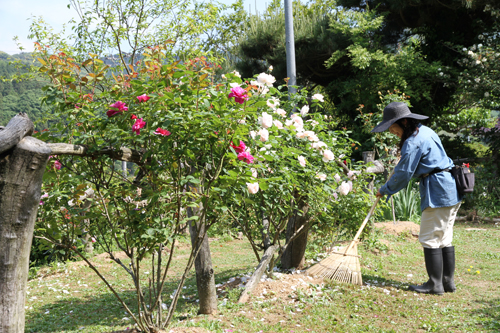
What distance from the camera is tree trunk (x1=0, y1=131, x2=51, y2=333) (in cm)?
180

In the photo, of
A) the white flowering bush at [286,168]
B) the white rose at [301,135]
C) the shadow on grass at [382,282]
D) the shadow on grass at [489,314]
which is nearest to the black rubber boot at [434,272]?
the shadow on grass at [382,282]

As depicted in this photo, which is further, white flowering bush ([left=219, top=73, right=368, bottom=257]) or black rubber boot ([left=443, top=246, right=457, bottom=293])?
black rubber boot ([left=443, top=246, right=457, bottom=293])

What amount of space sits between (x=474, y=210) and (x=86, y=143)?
8.78 m

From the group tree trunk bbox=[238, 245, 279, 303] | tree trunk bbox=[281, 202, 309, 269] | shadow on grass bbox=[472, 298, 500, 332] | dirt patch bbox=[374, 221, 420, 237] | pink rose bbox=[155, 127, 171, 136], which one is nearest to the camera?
pink rose bbox=[155, 127, 171, 136]

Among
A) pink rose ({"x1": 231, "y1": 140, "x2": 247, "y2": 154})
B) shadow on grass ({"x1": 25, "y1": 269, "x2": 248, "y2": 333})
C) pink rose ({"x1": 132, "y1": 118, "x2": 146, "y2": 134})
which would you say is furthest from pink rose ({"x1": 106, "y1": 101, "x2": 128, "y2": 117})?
shadow on grass ({"x1": 25, "y1": 269, "x2": 248, "y2": 333})

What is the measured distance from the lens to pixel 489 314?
3.36 meters

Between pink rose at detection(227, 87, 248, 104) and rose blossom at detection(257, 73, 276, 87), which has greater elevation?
rose blossom at detection(257, 73, 276, 87)

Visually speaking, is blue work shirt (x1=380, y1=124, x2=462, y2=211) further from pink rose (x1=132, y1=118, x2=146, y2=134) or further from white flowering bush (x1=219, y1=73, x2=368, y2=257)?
pink rose (x1=132, y1=118, x2=146, y2=134)

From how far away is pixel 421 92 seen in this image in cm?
1023

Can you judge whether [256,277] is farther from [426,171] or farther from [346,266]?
[426,171]

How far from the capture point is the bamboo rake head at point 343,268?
12.5ft

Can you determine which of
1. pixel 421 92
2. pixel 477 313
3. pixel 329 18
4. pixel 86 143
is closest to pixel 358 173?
pixel 477 313

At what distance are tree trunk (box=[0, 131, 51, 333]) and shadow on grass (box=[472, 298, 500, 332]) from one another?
312 centimetres

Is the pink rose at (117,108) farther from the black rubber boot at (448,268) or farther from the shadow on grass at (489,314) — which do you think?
the black rubber boot at (448,268)
